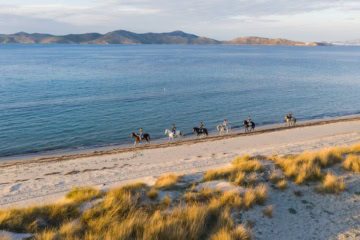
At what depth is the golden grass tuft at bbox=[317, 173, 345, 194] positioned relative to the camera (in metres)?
9.63

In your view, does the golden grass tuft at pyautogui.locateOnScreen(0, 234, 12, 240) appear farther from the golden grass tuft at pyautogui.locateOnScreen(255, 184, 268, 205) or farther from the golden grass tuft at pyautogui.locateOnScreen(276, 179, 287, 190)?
the golden grass tuft at pyautogui.locateOnScreen(276, 179, 287, 190)

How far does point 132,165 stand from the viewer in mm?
18031

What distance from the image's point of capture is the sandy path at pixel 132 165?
13.2 metres

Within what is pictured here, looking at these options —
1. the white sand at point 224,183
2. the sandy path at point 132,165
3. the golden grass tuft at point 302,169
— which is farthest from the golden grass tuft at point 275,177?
the sandy path at point 132,165

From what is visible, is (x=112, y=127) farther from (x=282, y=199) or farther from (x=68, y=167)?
(x=282, y=199)

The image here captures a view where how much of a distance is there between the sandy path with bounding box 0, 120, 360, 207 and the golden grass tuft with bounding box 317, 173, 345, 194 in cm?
565

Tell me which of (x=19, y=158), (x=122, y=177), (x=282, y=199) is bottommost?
(x=19, y=158)

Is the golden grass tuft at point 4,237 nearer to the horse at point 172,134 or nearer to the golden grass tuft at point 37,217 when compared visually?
the golden grass tuft at point 37,217

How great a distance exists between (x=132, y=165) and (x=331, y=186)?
37.8ft

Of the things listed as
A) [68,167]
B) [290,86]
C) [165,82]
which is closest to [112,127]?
[68,167]

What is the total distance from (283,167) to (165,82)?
47.8 metres

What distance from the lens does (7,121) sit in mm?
30328

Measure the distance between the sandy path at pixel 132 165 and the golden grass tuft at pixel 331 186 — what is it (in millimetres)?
5649

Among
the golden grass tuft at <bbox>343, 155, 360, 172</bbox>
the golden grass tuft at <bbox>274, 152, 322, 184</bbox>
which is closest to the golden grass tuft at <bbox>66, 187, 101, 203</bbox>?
the golden grass tuft at <bbox>274, 152, 322, 184</bbox>
